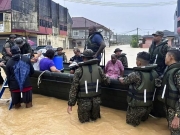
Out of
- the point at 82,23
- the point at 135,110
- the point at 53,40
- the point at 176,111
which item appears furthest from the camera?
the point at 82,23

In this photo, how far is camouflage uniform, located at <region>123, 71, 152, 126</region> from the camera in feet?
11.5

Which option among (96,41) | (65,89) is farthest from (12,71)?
(96,41)

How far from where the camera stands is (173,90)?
3035 millimetres

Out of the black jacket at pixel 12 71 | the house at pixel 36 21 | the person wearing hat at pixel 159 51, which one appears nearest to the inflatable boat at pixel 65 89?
the black jacket at pixel 12 71

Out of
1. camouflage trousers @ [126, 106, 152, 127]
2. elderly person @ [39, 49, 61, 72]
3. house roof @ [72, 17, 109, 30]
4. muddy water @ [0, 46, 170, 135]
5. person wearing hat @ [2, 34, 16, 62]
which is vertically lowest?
muddy water @ [0, 46, 170, 135]

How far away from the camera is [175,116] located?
2.93 m

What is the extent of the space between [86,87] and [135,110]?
2.97 feet

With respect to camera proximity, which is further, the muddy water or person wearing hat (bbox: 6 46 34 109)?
person wearing hat (bbox: 6 46 34 109)

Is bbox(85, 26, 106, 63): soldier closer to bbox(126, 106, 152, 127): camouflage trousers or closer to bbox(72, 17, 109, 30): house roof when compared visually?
bbox(126, 106, 152, 127): camouflage trousers

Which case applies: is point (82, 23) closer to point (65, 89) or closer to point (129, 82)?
point (65, 89)

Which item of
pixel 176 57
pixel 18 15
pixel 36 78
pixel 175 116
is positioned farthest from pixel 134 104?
pixel 18 15

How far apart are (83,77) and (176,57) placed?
1.51m

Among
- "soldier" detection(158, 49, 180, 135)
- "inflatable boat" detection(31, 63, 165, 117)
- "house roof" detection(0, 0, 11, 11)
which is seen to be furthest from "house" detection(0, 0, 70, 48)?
"soldier" detection(158, 49, 180, 135)

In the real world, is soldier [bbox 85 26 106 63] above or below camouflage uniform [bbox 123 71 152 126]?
above
